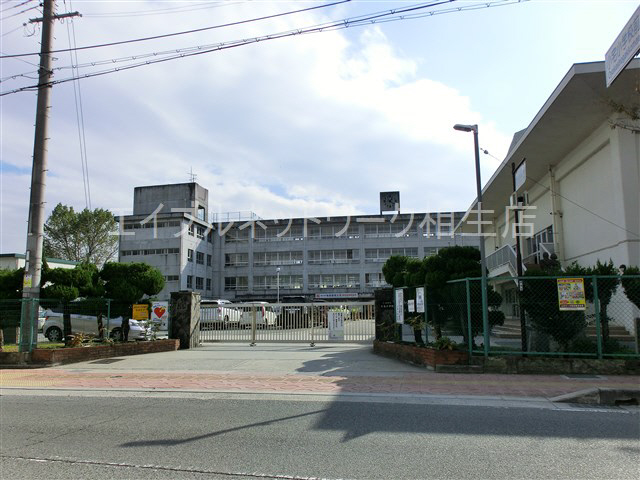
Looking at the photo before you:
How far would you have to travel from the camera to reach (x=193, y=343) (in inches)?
706

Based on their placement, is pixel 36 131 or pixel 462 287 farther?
pixel 36 131

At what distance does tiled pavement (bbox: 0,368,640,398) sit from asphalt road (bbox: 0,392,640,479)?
1166mm

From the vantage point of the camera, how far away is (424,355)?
11.9 metres

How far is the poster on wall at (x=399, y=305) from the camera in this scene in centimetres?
1427

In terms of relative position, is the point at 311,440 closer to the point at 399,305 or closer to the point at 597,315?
the point at 597,315

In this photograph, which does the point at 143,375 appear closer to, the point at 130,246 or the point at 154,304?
the point at 154,304

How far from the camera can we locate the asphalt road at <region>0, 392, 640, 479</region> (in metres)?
4.87

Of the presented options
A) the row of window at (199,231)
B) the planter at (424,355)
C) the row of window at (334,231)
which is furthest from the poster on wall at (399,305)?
the row of window at (199,231)

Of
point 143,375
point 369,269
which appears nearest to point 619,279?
point 143,375

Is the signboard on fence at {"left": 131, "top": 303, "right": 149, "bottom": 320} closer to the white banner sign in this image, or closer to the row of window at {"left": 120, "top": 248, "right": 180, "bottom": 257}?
the white banner sign

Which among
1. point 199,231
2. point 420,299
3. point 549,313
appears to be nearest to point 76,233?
point 199,231

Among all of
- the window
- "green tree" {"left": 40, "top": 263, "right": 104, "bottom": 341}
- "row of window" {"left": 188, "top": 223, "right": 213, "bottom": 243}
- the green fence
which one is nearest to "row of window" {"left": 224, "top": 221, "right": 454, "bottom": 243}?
the window

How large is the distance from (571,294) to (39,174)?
15.0 meters

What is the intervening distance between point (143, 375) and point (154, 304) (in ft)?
20.2
